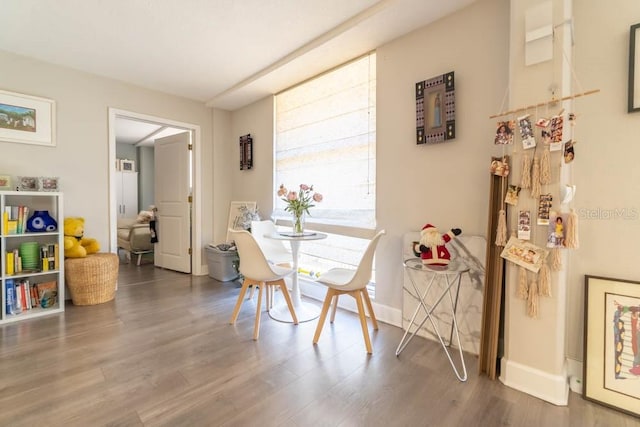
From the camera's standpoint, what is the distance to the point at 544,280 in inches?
61.6

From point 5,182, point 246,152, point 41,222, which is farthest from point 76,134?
point 246,152

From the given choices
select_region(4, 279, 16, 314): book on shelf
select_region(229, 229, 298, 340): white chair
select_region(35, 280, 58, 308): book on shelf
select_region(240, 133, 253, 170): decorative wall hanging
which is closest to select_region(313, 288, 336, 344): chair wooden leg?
select_region(229, 229, 298, 340): white chair

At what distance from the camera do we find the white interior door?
14.1ft

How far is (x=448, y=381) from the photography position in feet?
5.68

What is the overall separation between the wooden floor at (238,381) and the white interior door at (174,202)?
1.79 metres

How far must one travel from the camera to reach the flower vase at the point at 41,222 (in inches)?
109

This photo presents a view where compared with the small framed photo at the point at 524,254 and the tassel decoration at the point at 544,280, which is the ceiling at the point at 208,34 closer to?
the small framed photo at the point at 524,254

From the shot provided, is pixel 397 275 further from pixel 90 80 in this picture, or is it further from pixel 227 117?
pixel 90 80

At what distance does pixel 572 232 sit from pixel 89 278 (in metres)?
4.02

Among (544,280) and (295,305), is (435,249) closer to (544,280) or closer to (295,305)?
(544,280)

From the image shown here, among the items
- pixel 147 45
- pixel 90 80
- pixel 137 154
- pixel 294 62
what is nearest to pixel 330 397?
pixel 294 62

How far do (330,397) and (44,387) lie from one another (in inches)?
65.1

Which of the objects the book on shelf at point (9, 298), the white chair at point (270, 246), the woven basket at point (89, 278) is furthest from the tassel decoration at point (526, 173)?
the book on shelf at point (9, 298)

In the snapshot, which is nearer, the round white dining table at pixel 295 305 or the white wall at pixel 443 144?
the white wall at pixel 443 144
